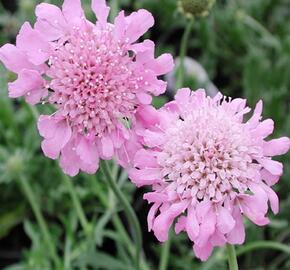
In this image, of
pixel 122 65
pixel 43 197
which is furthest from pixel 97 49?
pixel 43 197

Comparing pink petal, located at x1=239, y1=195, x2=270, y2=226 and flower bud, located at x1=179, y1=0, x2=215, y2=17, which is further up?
flower bud, located at x1=179, y1=0, x2=215, y2=17

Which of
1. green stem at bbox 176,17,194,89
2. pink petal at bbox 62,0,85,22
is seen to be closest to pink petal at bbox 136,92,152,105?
pink petal at bbox 62,0,85,22

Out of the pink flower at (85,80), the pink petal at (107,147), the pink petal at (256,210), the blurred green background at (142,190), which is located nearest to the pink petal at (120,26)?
the pink flower at (85,80)

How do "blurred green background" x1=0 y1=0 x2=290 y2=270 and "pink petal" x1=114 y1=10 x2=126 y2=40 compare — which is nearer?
"pink petal" x1=114 y1=10 x2=126 y2=40

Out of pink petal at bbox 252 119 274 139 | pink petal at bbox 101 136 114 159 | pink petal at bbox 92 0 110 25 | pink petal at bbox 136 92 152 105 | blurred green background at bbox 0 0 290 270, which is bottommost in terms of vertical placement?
blurred green background at bbox 0 0 290 270

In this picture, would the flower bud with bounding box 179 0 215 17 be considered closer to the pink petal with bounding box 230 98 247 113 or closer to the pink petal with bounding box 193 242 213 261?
the pink petal with bounding box 230 98 247 113

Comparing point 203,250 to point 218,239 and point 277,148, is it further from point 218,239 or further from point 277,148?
point 277,148

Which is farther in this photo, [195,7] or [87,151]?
[195,7]

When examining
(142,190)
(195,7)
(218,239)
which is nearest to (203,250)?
(218,239)
